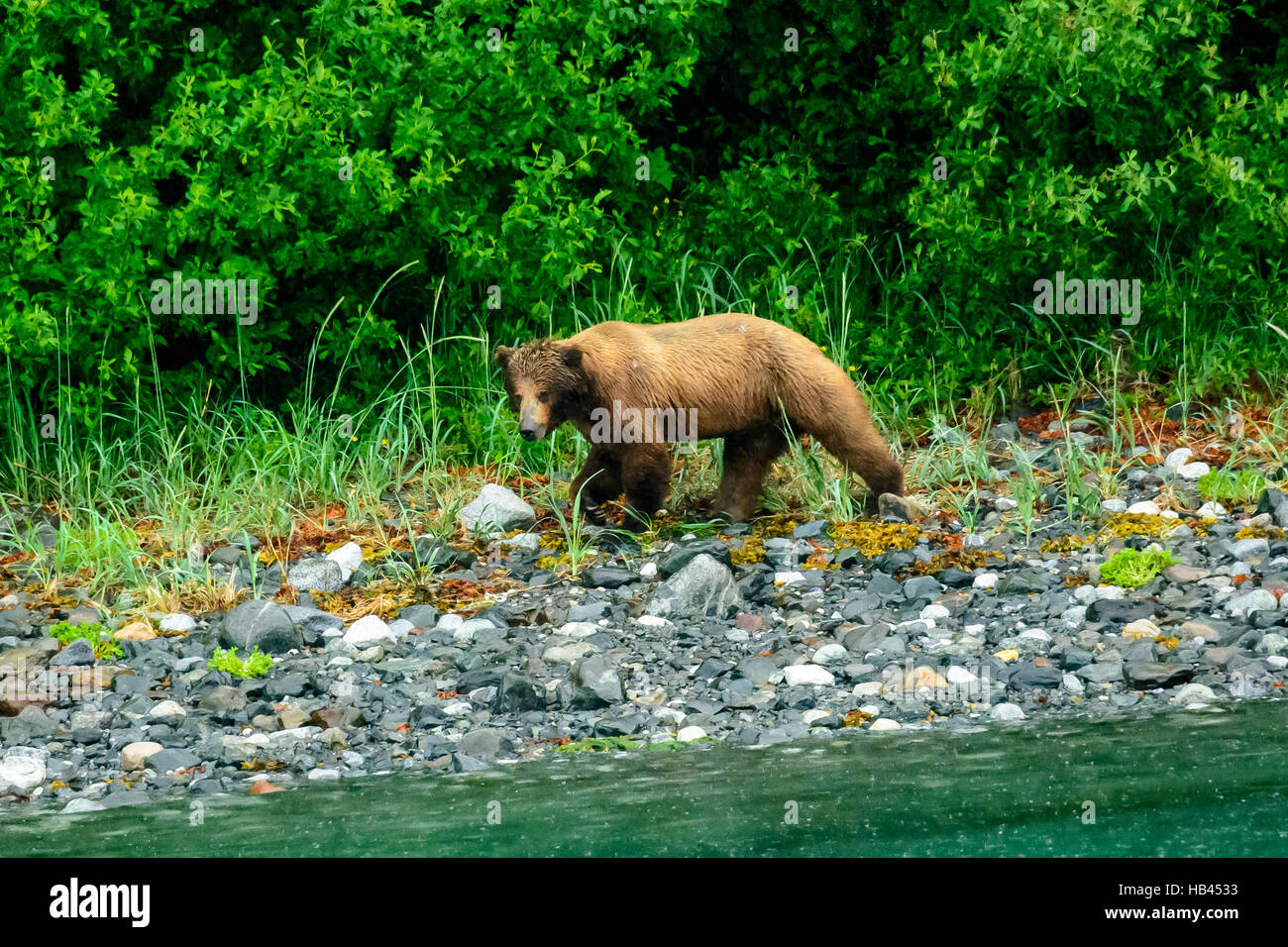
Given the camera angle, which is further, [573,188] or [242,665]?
[573,188]

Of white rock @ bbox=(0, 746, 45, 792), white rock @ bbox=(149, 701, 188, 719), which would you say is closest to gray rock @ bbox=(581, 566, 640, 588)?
white rock @ bbox=(149, 701, 188, 719)

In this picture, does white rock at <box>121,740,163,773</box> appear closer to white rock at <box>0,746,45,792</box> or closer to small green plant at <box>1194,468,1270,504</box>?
white rock at <box>0,746,45,792</box>

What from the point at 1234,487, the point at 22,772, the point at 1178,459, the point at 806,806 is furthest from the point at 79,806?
the point at 1178,459

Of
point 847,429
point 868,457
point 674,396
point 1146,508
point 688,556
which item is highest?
point 674,396

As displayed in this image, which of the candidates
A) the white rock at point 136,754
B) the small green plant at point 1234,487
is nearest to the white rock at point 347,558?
the white rock at point 136,754

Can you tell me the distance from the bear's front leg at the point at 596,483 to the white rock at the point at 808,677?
7.69 feet

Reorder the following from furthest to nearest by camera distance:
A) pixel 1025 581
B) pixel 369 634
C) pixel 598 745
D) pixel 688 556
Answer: pixel 688 556 < pixel 1025 581 < pixel 369 634 < pixel 598 745

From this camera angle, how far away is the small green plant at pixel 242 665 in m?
6.33

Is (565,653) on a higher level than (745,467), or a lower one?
lower

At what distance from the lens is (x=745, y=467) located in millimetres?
8414

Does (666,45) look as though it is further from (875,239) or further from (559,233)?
(875,239)

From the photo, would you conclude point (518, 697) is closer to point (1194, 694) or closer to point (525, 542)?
point (525, 542)

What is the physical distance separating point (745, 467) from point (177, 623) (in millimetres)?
3104

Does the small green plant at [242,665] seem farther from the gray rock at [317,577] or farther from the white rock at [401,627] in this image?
the gray rock at [317,577]
